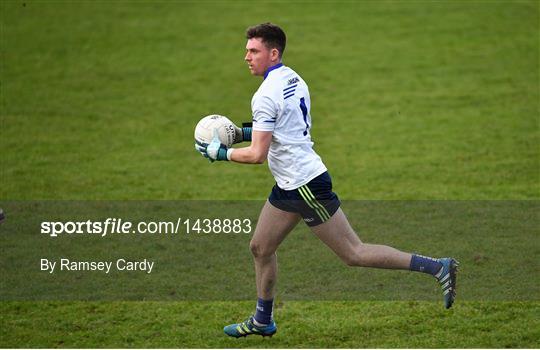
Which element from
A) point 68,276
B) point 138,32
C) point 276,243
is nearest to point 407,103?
point 138,32

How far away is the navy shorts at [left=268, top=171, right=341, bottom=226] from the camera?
26.8ft

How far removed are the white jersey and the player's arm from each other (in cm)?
6

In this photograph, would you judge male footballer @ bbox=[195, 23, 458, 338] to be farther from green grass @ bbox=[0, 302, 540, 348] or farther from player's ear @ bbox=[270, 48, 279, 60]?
green grass @ bbox=[0, 302, 540, 348]

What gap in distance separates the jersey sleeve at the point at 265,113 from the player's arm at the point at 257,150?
0.17ft

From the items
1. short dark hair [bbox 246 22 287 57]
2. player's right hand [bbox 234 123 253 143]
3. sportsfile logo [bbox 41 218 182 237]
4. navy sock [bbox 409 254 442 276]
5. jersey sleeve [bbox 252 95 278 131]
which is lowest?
sportsfile logo [bbox 41 218 182 237]

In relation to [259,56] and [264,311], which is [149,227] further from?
[259,56]

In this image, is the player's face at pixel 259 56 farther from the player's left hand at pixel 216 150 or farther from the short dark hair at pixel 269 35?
the player's left hand at pixel 216 150

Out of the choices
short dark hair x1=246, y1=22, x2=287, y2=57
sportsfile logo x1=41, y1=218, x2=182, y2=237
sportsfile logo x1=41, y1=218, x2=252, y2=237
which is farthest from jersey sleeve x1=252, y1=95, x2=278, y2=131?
sportsfile logo x1=41, y1=218, x2=182, y2=237

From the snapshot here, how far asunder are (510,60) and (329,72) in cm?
410

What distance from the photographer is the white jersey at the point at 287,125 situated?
7.97 meters

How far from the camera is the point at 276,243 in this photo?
8.45 metres

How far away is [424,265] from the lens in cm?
846

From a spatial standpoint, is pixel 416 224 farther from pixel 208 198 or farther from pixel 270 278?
pixel 270 278

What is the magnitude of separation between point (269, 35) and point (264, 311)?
2.64 meters
